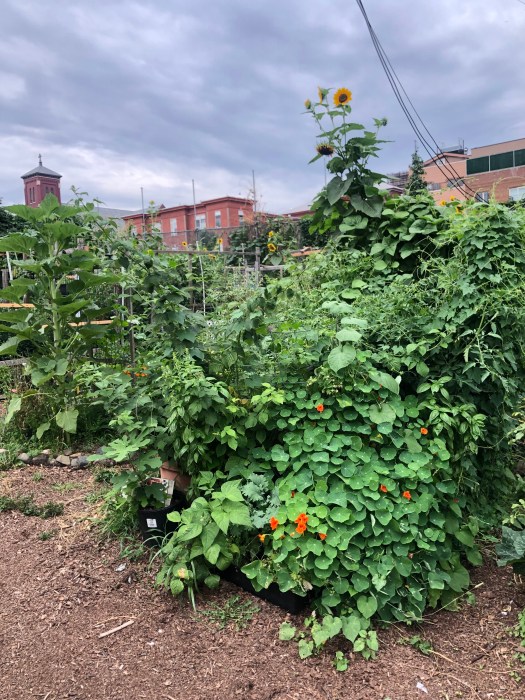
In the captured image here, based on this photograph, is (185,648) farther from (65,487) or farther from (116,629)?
(65,487)

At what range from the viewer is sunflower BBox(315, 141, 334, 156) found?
3.06m

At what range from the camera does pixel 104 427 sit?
144 inches

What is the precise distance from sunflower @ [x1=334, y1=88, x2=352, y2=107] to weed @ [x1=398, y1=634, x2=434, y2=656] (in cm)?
282

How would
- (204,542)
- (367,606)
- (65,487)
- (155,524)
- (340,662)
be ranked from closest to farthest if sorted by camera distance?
(340,662)
(367,606)
(204,542)
(155,524)
(65,487)

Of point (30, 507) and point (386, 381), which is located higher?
point (386, 381)

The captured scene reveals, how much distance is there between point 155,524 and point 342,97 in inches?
104

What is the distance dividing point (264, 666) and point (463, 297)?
163 centimetres

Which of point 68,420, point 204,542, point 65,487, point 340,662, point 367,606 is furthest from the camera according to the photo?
point 68,420

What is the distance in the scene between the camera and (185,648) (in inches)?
70.6

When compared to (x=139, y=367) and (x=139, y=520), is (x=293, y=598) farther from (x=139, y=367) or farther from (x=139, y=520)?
(x=139, y=367)

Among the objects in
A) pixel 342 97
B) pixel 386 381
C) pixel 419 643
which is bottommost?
pixel 419 643

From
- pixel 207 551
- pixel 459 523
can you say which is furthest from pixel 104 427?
pixel 459 523

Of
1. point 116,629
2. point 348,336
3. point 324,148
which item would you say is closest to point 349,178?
point 324,148

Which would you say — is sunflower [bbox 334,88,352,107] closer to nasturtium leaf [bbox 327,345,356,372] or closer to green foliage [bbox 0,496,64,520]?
nasturtium leaf [bbox 327,345,356,372]
